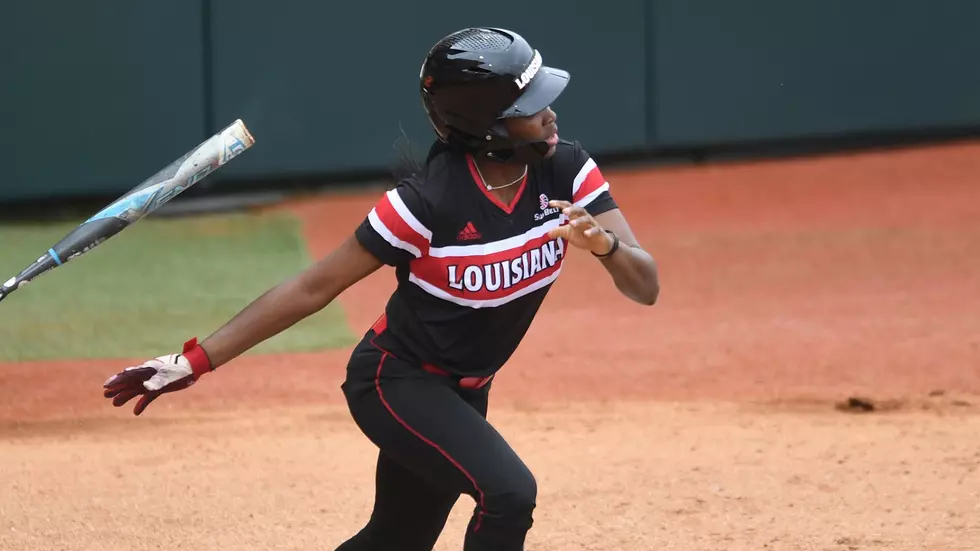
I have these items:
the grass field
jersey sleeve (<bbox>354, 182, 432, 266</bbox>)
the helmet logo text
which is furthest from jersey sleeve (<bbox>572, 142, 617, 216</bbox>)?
the grass field

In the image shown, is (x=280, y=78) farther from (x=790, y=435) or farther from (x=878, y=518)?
(x=878, y=518)

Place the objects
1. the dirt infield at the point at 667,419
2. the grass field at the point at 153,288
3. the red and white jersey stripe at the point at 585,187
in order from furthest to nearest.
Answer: the grass field at the point at 153,288 → the dirt infield at the point at 667,419 → the red and white jersey stripe at the point at 585,187

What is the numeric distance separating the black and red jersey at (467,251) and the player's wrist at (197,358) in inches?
19.8

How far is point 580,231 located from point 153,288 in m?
6.65

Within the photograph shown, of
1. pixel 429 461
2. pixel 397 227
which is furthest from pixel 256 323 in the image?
pixel 429 461

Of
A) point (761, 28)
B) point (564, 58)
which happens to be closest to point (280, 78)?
point (564, 58)

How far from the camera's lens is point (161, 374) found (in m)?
3.72

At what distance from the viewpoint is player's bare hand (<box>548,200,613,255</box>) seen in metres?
3.48

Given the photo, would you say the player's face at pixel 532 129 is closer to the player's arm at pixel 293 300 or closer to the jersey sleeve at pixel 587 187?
the jersey sleeve at pixel 587 187

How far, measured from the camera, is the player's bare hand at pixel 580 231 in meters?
3.48

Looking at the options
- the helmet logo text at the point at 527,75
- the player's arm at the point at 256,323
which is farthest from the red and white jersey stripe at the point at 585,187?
the player's arm at the point at 256,323

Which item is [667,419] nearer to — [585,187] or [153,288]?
[585,187]

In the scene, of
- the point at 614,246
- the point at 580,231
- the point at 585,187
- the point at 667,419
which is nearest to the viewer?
the point at 580,231

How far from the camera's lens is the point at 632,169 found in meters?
12.4
